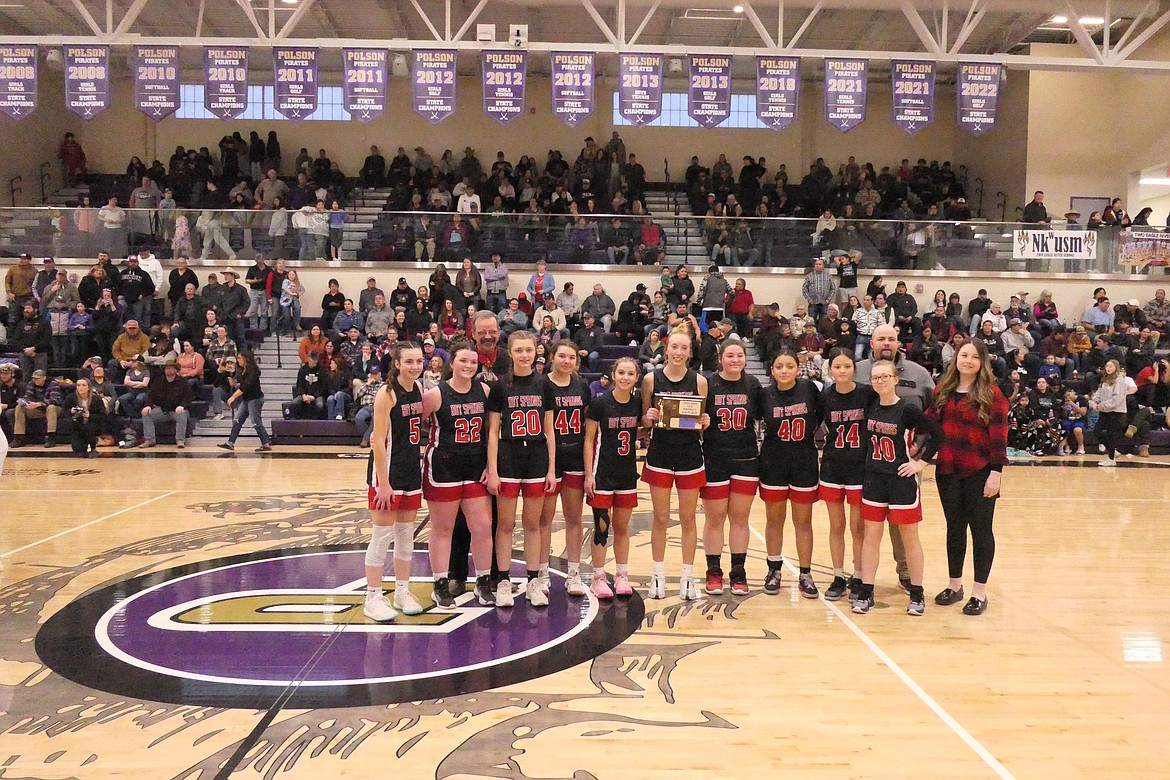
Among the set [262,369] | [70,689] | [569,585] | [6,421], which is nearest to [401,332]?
[262,369]

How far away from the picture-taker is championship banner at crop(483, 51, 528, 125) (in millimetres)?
15758

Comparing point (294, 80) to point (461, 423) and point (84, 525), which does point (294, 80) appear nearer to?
point (84, 525)

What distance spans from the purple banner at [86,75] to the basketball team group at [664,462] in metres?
13.1

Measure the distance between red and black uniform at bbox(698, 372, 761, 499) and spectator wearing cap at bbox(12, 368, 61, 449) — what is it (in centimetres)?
1237

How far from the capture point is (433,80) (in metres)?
15.6

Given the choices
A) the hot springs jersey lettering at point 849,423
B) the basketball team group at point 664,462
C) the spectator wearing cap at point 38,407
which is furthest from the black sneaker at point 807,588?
the spectator wearing cap at point 38,407

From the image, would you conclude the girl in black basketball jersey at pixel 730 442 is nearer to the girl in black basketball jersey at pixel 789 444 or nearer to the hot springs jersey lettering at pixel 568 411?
the girl in black basketball jersey at pixel 789 444

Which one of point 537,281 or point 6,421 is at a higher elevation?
point 537,281

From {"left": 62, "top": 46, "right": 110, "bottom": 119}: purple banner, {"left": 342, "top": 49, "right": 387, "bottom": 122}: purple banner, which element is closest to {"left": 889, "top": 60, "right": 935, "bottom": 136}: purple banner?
{"left": 342, "top": 49, "right": 387, "bottom": 122}: purple banner

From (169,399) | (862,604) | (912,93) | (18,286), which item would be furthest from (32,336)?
(912,93)

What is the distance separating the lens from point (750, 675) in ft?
16.3

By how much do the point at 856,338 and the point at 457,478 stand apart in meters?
12.6

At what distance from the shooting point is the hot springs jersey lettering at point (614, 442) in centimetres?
602

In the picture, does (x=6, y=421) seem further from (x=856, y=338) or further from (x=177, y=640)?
(x=856, y=338)
